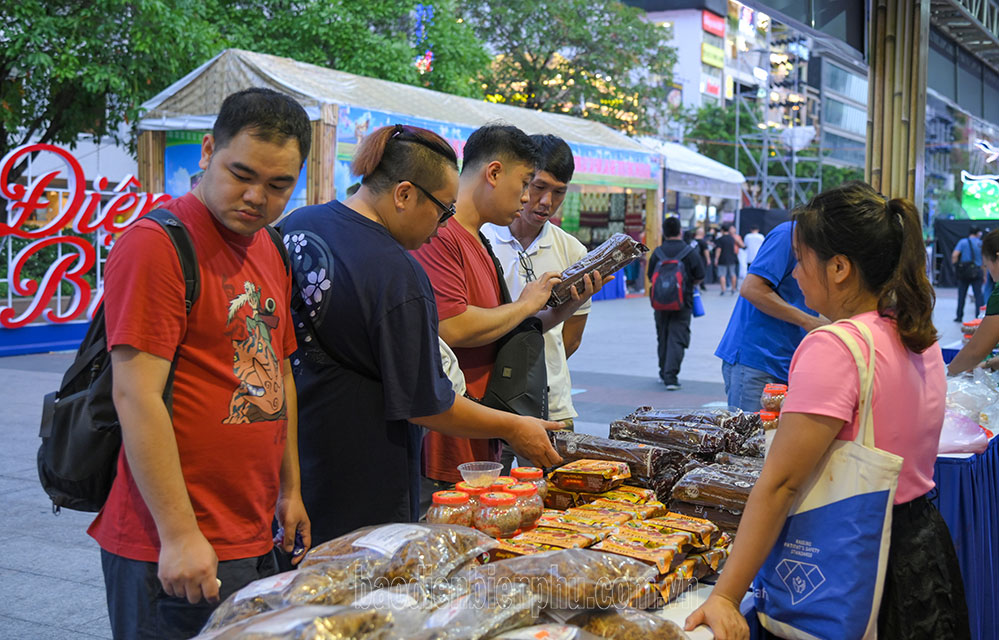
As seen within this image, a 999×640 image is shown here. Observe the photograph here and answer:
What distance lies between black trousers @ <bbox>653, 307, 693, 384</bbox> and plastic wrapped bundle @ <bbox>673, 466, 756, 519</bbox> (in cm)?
811

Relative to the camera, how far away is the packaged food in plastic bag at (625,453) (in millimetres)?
2850

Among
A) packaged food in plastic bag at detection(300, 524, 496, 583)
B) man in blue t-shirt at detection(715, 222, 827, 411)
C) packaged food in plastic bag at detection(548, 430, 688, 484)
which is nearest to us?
packaged food in plastic bag at detection(300, 524, 496, 583)

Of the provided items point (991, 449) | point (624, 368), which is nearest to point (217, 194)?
point (991, 449)

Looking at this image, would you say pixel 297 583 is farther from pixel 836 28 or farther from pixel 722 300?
pixel 722 300

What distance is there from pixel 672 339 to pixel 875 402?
350 inches

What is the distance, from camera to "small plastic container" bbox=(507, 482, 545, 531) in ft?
7.72

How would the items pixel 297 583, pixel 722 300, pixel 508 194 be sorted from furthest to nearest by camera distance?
1. pixel 722 300
2. pixel 508 194
3. pixel 297 583

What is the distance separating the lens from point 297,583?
1.72 metres

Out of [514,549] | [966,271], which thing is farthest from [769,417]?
[966,271]

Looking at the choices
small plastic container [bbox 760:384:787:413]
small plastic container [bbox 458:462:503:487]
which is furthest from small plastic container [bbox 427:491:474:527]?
small plastic container [bbox 760:384:787:413]

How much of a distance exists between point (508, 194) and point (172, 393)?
1587mm

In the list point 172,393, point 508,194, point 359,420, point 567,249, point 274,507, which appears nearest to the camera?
point 172,393

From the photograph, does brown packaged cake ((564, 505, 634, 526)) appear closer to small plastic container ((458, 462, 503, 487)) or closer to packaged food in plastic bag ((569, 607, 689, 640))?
small plastic container ((458, 462, 503, 487))

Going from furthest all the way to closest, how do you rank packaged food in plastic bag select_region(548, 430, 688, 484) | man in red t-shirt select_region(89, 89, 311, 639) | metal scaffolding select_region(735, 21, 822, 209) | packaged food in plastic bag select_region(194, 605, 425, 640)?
1. metal scaffolding select_region(735, 21, 822, 209)
2. packaged food in plastic bag select_region(548, 430, 688, 484)
3. man in red t-shirt select_region(89, 89, 311, 639)
4. packaged food in plastic bag select_region(194, 605, 425, 640)
